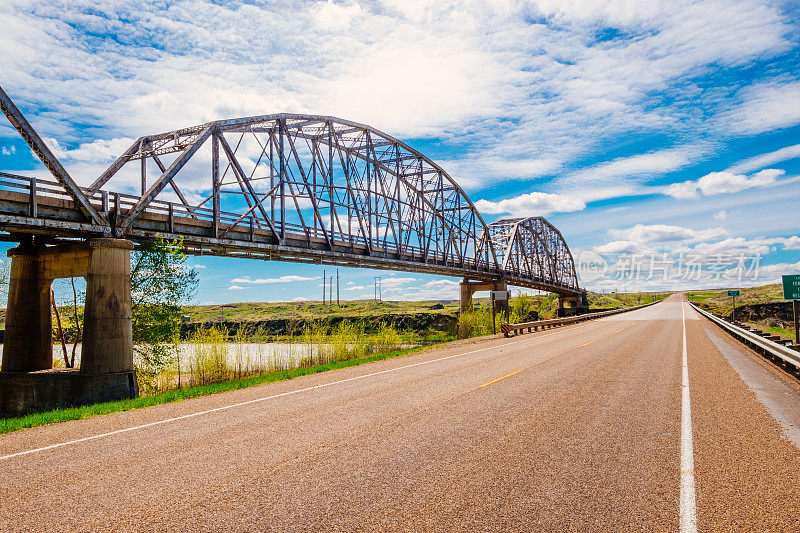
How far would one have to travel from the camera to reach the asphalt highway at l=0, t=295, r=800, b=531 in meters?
4.39

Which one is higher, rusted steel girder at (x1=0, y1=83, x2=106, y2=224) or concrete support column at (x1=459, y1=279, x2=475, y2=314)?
rusted steel girder at (x1=0, y1=83, x2=106, y2=224)

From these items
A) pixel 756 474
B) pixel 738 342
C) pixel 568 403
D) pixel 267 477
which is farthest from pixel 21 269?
pixel 738 342

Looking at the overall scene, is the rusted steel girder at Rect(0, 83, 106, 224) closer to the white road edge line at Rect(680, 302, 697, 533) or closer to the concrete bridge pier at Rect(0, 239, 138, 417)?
the concrete bridge pier at Rect(0, 239, 138, 417)

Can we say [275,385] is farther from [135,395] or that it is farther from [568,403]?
[568,403]

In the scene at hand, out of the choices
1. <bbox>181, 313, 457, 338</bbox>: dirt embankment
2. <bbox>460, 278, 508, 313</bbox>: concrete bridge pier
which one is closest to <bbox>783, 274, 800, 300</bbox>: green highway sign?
<bbox>181, 313, 457, 338</bbox>: dirt embankment

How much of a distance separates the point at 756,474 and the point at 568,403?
377 cm

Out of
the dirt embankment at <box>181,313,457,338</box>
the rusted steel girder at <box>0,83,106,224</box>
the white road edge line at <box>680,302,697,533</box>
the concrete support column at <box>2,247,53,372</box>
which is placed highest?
the rusted steel girder at <box>0,83,106,224</box>

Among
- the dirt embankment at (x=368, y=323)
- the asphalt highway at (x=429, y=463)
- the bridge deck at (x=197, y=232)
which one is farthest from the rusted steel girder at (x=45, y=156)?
the dirt embankment at (x=368, y=323)

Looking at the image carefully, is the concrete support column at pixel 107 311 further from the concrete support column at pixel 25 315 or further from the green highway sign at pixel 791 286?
the green highway sign at pixel 791 286

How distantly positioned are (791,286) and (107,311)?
80.0 feet

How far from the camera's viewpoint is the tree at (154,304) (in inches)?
714

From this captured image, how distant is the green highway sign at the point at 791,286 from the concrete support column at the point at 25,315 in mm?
27676

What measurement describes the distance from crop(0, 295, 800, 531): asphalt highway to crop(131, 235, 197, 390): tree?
896 centimetres

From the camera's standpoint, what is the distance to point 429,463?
5746 mm
